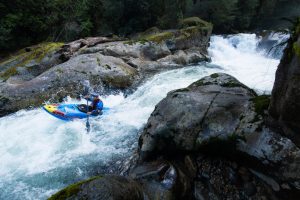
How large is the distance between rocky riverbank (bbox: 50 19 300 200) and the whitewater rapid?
1.55m

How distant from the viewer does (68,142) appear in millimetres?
8344

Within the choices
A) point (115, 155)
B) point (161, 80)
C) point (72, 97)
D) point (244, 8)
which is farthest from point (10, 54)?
point (244, 8)

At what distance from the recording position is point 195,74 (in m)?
14.6

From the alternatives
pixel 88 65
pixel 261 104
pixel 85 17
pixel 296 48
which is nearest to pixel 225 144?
pixel 261 104

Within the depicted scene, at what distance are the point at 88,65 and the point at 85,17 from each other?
11.9 meters

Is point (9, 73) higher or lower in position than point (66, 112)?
lower

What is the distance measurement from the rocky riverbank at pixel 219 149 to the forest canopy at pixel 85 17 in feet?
57.6

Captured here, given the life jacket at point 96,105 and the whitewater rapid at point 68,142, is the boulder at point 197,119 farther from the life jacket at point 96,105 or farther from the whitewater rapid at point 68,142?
the life jacket at point 96,105

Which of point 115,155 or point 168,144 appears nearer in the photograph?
point 168,144

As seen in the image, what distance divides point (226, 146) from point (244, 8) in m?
29.0

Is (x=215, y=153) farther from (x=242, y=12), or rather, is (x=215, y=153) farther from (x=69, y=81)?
(x=242, y=12)

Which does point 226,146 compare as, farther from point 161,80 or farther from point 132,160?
point 161,80

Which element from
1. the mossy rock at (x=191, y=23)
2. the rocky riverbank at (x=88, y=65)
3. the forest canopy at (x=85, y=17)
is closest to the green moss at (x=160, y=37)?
the rocky riverbank at (x=88, y=65)

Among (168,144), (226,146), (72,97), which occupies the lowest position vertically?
(72,97)
